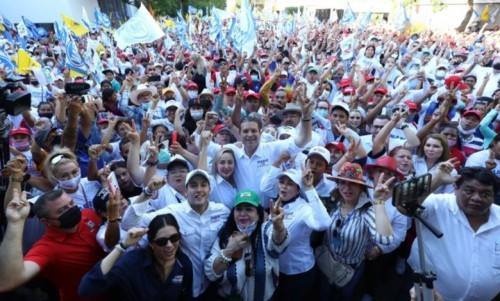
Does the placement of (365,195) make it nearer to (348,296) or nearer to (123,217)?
(348,296)

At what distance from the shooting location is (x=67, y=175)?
3.44m

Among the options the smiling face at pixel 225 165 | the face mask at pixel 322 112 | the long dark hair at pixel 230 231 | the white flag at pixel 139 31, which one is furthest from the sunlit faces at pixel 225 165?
the white flag at pixel 139 31

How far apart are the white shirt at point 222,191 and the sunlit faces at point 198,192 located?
2.11 ft

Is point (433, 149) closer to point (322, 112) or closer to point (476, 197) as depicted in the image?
point (476, 197)

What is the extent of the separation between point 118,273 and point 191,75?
7888 millimetres

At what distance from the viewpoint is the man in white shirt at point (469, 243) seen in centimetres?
256

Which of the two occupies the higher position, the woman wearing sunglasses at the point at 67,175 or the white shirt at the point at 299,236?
the woman wearing sunglasses at the point at 67,175

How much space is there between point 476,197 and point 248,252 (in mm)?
1722

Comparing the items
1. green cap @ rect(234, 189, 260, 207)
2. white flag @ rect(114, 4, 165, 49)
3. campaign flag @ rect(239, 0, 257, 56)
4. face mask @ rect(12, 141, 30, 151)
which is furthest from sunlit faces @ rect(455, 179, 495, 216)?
white flag @ rect(114, 4, 165, 49)

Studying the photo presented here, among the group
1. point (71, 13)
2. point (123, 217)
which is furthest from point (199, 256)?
point (71, 13)

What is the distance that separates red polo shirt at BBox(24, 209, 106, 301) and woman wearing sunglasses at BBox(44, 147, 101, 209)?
0.73m

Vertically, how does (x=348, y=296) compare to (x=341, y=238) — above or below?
below

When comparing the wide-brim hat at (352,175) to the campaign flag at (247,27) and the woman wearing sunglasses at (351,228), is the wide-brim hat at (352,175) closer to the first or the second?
the woman wearing sunglasses at (351,228)

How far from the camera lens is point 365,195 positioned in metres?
3.17
